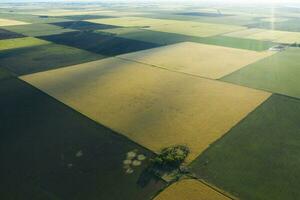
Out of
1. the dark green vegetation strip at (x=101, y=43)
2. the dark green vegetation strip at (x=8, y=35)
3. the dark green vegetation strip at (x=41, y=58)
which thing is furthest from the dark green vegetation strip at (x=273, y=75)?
the dark green vegetation strip at (x=8, y=35)

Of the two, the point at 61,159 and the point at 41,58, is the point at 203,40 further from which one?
the point at 61,159

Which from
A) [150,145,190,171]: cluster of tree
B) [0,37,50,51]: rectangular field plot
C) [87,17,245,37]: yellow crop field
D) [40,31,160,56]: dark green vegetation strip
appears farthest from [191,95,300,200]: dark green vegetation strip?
[87,17,245,37]: yellow crop field

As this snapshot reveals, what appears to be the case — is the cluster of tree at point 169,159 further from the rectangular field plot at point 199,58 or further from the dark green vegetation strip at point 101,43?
the dark green vegetation strip at point 101,43

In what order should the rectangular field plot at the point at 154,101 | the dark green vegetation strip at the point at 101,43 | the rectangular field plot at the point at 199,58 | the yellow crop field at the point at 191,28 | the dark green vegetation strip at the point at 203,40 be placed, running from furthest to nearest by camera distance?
1. the yellow crop field at the point at 191,28
2. the dark green vegetation strip at the point at 203,40
3. the dark green vegetation strip at the point at 101,43
4. the rectangular field plot at the point at 199,58
5. the rectangular field plot at the point at 154,101

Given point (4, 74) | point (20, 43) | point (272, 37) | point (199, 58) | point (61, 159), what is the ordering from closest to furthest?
point (61, 159) < point (4, 74) < point (199, 58) < point (20, 43) < point (272, 37)

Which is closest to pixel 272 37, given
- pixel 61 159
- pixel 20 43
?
pixel 20 43
